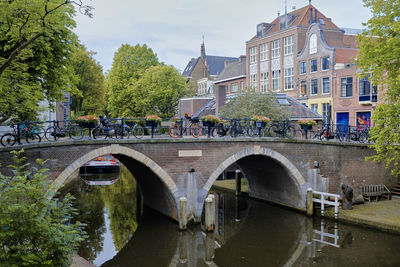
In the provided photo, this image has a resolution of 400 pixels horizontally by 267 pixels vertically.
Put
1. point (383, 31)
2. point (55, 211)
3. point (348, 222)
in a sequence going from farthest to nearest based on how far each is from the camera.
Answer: point (348, 222) → point (383, 31) → point (55, 211)

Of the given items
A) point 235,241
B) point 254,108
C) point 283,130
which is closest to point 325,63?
point 254,108

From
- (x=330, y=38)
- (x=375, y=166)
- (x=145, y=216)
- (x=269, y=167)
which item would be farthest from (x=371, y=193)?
(x=330, y=38)

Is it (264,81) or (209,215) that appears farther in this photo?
(264,81)

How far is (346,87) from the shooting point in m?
33.9

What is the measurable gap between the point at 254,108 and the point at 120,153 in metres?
10.8

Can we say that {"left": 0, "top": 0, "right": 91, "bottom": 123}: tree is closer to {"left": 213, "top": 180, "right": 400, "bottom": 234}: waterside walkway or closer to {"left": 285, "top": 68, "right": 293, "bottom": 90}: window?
{"left": 213, "top": 180, "right": 400, "bottom": 234}: waterside walkway

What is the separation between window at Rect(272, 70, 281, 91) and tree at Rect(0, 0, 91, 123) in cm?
3140

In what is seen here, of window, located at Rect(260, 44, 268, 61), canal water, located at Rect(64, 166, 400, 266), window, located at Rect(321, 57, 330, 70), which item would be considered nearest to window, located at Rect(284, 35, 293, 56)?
window, located at Rect(260, 44, 268, 61)

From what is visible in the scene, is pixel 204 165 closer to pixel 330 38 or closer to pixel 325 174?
pixel 325 174

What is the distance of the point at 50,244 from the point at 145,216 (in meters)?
12.7

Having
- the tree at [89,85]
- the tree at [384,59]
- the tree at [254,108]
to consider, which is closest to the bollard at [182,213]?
the tree at [384,59]

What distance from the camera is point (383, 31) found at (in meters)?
14.9

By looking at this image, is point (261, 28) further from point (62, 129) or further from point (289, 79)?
point (62, 129)

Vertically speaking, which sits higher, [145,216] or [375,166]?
[375,166]
